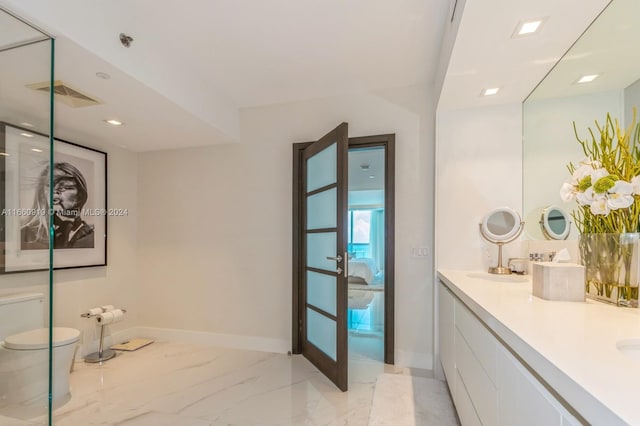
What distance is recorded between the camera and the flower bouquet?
4.15ft

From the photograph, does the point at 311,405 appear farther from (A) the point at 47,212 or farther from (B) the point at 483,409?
(A) the point at 47,212

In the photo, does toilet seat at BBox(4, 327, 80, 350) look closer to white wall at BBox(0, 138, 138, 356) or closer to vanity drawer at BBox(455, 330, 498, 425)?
white wall at BBox(0, 138, 138, 356)

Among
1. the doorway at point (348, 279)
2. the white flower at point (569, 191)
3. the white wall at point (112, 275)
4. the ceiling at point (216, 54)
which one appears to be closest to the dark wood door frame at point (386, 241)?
the doorway at point (348, 279)

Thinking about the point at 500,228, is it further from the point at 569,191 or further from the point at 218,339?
the point at 218,339

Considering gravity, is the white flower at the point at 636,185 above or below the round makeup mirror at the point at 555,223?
above

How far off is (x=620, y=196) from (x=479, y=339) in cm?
78

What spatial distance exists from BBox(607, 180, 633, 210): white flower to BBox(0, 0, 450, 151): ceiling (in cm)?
136

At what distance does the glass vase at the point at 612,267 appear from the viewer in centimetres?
125

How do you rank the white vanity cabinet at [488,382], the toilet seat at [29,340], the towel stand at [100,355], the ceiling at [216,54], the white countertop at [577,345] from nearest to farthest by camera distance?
the white countertop at [577,345] → the white vanity cabinet at [488,382] → the toilet seat at [29,340] → the ceiling at [216,54] → the towel stand at [100,355]

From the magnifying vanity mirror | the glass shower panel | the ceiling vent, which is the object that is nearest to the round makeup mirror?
the magnifying vanity mirror

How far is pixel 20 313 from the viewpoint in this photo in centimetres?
180

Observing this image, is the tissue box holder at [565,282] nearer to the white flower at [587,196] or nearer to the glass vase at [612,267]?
the glass vase at [612,267]

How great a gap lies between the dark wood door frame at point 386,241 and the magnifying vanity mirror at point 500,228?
2.51 ft

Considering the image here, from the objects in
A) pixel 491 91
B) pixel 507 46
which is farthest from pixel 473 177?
pixel 507 46
